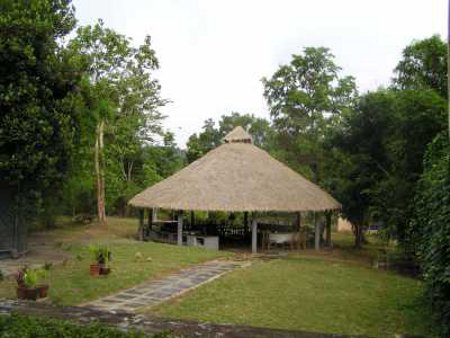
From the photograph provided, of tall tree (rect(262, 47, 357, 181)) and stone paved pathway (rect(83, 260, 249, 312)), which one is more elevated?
tall tree (rect(262, 47, 357, 181))

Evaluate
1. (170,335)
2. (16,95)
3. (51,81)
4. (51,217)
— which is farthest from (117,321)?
(51,217)

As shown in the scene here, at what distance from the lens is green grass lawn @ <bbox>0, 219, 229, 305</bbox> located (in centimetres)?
1086

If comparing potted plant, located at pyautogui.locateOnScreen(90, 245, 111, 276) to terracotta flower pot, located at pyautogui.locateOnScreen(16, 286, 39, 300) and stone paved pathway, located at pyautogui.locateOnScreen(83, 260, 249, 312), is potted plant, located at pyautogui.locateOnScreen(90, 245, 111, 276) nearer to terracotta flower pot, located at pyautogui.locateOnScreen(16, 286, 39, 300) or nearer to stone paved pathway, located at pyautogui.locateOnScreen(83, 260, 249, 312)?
stone paved pathway, located at pyautogui.locateOnScreen(83, 260, 249, 312)

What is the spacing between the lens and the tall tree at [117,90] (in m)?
26.7

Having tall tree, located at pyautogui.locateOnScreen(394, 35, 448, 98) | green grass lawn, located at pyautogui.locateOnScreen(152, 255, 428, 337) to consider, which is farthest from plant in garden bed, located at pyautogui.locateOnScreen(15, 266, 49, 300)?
tall tree, located at pyautogui.locateOnScreen(394, 35, 448, 98)

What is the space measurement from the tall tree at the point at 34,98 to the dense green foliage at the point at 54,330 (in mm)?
12095

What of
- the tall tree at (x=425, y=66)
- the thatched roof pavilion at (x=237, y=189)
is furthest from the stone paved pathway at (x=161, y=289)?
the tall tree at (x=425, y=66)

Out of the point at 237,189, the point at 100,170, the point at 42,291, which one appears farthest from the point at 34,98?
the point at 100,170

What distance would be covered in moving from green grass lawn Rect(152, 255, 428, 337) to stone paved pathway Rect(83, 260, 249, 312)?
0.44 metres

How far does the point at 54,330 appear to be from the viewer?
3350 mm

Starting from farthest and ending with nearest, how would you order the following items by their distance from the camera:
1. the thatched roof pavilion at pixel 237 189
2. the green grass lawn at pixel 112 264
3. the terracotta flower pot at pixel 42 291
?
the thatched roof pavilion at pixel 237 189 → the green grass lawn at pixel 112 264 → the terracotta flower pot at pixel 42 291

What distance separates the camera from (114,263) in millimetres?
14719

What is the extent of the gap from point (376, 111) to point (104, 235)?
525 inches

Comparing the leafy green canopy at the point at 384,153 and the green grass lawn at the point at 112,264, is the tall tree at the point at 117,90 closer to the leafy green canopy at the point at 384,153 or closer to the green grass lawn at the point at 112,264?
the green grass lawn at the point at 112,264
